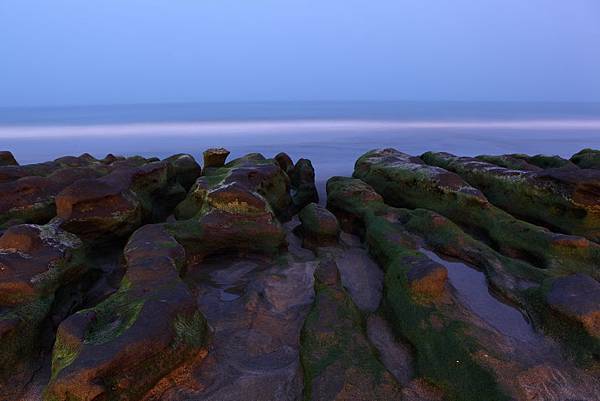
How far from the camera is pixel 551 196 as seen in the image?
21.0ft

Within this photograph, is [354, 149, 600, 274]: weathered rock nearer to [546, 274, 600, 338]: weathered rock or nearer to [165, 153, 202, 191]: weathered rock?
[546, 274, 600, 338]: weathered rock

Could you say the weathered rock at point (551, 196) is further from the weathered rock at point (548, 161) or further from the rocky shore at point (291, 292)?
the weathered rock at point (548, 161)

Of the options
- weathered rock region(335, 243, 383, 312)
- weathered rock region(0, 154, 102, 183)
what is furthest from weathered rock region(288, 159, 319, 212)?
weathered rock region(0, 154, 102, 183)

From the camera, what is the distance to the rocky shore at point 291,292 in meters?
3.06

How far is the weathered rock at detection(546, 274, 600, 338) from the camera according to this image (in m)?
3.46

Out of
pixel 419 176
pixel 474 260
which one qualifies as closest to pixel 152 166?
pixel 419 176

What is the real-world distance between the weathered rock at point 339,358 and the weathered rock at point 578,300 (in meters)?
1.82

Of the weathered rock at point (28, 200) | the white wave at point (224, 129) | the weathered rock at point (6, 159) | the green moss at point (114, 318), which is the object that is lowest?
the white wave at point (224, 129)

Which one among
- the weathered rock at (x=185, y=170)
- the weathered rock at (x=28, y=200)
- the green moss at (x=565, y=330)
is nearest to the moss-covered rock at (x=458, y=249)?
the green moss at (x=565, y=330)

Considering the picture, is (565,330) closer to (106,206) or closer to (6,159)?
(106,206)

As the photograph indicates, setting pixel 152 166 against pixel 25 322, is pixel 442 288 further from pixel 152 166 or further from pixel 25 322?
pixel 152 166

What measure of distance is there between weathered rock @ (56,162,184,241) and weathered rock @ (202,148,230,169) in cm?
193

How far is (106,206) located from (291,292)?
2.83 meters

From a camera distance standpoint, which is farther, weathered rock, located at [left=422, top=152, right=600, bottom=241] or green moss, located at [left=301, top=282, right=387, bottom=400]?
weathered rock, located at [left=422, top=152, right=600, bottom=241]
